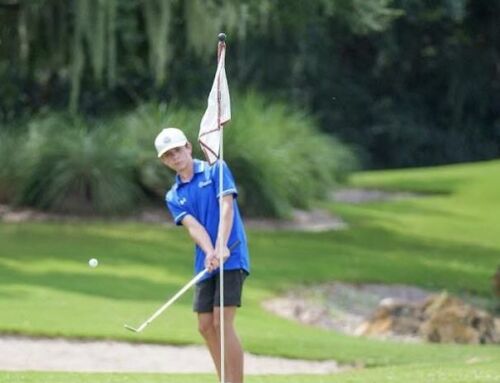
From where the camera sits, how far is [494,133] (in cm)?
4791

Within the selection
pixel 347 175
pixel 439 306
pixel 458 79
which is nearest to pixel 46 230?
pixel 439 306

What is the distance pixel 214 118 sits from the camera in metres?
10.6

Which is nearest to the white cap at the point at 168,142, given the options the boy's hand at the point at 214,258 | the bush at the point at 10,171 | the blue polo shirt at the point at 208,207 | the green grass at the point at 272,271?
the blue polo shirt at the point at 208,207

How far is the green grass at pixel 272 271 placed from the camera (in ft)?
50.9

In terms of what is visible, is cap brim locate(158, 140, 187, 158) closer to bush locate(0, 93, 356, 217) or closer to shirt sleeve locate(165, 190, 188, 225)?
shirt sleeve locate(165, 190, 188, 225)

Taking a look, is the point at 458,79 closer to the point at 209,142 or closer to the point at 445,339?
the point at 445,339

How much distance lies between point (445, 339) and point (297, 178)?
10.4 metres

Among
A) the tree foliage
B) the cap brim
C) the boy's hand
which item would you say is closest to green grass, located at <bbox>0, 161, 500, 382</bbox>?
the boy's hand

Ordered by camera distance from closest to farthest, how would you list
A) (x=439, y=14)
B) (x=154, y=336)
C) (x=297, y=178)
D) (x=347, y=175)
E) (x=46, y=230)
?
(x=154, y=336)
(x=46, y=230)
(x=297, y=178)
(x=347, y=175)
(x=439, y=14)

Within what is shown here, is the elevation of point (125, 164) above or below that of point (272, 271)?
above

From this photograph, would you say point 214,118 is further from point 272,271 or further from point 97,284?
point 272,271

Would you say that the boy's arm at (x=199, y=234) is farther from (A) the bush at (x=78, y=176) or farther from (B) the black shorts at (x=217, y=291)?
(A) the bush at (x=78, y=176)

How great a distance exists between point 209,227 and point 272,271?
11161 millimetres

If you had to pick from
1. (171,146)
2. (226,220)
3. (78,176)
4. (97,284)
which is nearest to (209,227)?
(226,220)
